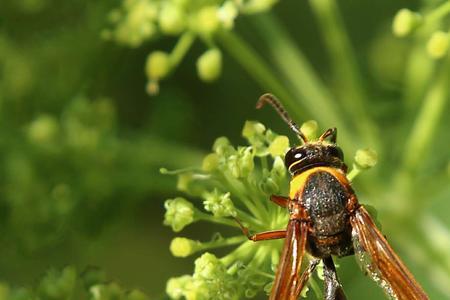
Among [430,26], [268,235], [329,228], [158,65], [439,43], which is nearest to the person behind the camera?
[268,235]

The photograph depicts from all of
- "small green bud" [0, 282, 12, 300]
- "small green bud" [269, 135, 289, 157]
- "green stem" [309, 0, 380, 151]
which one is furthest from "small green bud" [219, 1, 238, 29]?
"small green bud" [0, 282, 12, 300]

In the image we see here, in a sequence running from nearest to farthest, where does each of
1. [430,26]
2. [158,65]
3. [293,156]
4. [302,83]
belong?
1. [293,156]
2. [430,26]
3. [158,65]
4. [302,83]

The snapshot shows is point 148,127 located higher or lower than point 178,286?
higher

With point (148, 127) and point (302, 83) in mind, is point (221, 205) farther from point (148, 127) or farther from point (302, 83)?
point (148, 127)

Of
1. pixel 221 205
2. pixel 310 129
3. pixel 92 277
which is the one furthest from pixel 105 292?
pixel 310 129

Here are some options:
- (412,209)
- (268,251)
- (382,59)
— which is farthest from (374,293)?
(268,251)

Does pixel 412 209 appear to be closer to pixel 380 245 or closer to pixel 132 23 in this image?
pixel 380 245

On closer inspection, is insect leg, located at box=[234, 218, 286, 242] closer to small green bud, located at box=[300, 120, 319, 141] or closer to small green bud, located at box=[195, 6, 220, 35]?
small green bud, located at box=[300, 120, 319, 141]
